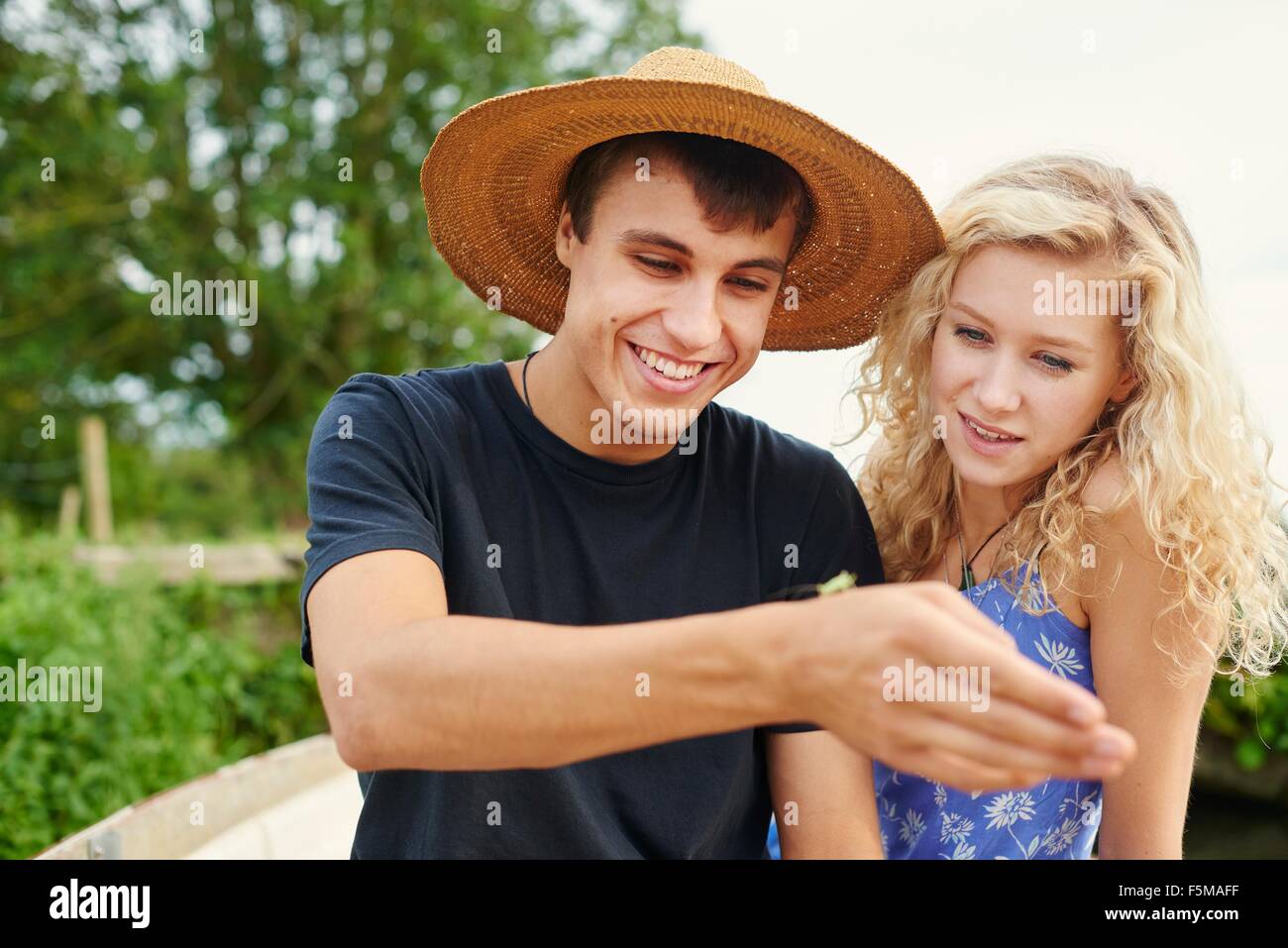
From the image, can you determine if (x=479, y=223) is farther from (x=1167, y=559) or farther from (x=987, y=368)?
(x=1167, y=559)

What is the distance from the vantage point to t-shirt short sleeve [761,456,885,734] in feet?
7.89

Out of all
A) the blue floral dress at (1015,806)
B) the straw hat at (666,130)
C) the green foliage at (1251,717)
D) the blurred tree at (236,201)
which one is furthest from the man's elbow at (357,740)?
the blurred tree at (236,201)

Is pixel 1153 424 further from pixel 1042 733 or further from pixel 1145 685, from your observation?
pixel 1042 733

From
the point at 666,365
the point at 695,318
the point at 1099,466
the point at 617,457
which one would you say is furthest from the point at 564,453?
the point at 1099,466

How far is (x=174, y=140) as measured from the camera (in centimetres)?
1099

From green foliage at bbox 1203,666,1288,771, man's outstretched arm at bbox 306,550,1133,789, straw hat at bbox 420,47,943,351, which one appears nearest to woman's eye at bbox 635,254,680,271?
straw hat at bbox 420,47,943,351

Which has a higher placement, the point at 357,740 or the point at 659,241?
the point at 659,241

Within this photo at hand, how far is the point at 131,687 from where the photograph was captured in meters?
4.50

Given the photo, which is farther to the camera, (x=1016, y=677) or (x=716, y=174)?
(x=716, y=174)

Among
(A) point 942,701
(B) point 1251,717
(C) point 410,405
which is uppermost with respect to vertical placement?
(C) point 410,405

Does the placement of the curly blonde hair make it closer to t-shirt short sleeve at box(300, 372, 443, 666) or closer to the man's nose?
the man's nose

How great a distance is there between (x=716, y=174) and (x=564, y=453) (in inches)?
24.4
